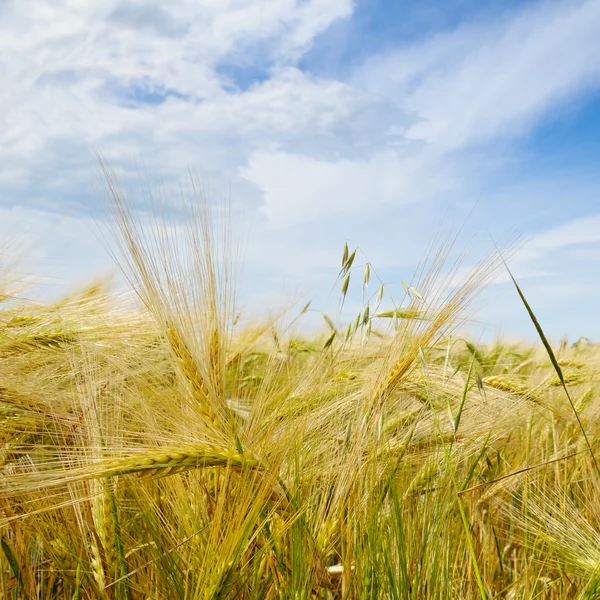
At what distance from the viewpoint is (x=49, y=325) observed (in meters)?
1.96

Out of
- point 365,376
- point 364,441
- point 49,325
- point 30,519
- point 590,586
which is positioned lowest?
point 590,586

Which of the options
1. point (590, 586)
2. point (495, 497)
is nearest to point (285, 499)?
point (590, 586)

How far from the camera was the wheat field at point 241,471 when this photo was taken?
1217 millimetres

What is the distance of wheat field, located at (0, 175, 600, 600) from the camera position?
1.22 metres

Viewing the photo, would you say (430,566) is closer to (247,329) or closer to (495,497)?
(495,497)

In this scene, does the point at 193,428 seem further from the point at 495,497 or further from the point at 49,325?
the point at 495,497

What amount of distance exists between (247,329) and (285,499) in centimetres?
158

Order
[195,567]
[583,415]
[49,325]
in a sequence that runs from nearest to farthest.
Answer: [195,567], [49,325], [583,415]

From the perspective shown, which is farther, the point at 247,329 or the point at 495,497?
the point at 247,329

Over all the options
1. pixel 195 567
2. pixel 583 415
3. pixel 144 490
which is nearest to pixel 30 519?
pixel 144 490

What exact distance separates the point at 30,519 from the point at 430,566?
928 mm

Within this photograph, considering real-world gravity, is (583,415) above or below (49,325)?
below

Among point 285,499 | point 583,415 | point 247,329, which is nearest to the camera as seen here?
point 285,499

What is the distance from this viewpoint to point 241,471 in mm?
1227
